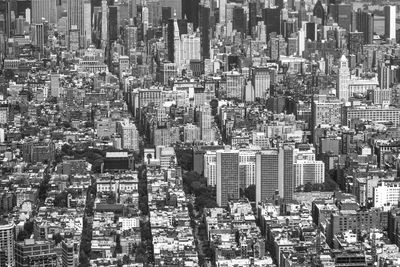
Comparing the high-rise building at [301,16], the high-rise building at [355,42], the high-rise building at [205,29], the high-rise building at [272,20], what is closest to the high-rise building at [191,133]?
the high-rise building at [205,29]

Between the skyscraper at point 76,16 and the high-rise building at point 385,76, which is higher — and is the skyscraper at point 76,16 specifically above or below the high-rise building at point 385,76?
above

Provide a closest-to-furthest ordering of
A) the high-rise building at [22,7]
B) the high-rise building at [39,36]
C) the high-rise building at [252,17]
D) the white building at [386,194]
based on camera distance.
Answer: the white building at [386,194], the high-rise building at [39,36], the high-rise building at [252,17], the high-rise building at [22,7]

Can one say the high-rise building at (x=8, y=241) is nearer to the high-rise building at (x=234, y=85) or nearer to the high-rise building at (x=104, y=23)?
the high-rise building at (x=234, y=85)

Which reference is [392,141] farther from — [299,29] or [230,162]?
[299,29]

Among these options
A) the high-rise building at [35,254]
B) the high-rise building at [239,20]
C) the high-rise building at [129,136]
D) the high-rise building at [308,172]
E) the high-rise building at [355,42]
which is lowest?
the high-rise building at [35,254]

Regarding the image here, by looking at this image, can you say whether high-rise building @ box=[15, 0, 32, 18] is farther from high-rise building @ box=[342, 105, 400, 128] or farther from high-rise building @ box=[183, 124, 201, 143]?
high-rise building @ box=[183, 124, 201, 143]

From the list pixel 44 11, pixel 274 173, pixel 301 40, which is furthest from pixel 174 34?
pixel 274 173

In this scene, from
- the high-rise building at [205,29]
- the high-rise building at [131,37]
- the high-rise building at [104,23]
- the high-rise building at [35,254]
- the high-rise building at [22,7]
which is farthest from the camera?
the high-rise building at [22,7]

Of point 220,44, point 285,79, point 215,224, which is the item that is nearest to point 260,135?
point 215,224
